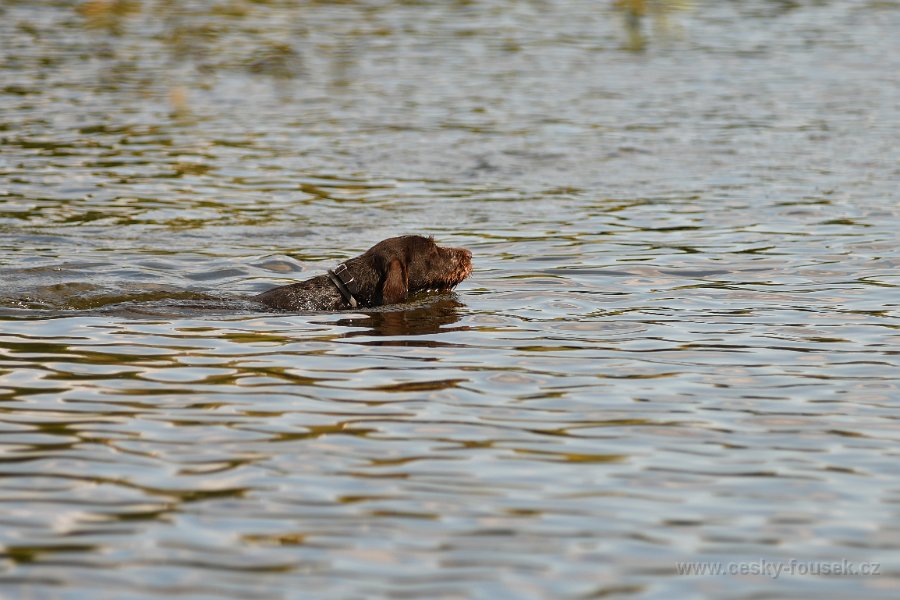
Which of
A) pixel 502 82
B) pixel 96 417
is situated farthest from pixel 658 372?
pixel 502 82

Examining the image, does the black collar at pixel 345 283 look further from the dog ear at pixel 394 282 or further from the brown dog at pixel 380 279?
the dog ear at pixel 394 282

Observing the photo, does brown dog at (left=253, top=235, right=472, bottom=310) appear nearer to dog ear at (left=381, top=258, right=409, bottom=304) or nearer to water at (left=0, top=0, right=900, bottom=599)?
dog ear at (left=381, top=258, right=409, bottom=304)

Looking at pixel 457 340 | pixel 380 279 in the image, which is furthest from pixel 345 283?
pixel 457 340

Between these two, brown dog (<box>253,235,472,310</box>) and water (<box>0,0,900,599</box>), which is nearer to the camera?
water (<box>0,0,900,599</box>)

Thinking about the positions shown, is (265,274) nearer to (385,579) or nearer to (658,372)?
(658,372)

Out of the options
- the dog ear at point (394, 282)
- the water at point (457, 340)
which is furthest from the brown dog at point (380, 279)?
the water at point (457, 340)

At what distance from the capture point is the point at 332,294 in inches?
474

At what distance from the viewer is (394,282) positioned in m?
12.1

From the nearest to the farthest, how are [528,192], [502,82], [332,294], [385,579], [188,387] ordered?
[385,579] → [188,387] → [332,294] → [528,192] → [502,82]

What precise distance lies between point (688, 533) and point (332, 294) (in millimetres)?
5838

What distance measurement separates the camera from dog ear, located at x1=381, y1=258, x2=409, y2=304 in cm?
1205

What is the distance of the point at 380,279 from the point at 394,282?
0.13m

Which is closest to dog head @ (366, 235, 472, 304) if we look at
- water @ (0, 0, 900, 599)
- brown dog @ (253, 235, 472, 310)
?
brown dog @ (253, 235, 472, 310)

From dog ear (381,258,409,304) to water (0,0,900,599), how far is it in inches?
9.0
